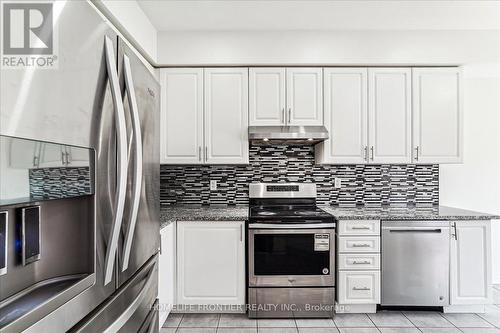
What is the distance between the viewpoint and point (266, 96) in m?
3.13

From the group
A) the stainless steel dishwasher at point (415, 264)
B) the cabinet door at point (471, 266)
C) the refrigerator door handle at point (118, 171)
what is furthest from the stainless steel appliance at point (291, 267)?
the refrigerator door handle at point (118, 171)

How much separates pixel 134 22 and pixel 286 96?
1.48 metres

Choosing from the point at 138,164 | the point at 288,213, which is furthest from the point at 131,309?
the point at 288,213

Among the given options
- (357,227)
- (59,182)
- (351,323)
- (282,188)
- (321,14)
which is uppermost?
(321,14)

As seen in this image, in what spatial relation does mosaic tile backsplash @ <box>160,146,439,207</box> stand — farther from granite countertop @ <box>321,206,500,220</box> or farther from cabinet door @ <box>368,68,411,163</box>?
granite countertop @ <box>321,206,500,220</box>

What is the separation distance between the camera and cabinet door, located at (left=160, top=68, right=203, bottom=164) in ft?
10.3

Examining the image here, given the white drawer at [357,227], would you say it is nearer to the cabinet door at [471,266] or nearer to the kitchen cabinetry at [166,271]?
the cabinet door at [471,266]

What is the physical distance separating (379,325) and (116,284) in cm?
243

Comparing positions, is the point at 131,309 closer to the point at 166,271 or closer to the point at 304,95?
the point at 166,271

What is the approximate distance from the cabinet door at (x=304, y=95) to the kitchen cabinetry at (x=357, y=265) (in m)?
1.05

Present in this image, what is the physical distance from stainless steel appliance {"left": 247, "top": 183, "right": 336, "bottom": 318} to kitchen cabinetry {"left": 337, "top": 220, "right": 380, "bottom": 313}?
0.26 ft

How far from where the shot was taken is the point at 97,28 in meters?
0.84

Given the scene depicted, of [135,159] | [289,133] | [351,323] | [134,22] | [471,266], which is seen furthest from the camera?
[289,133]

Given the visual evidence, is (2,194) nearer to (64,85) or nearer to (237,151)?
(64,85)
